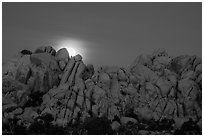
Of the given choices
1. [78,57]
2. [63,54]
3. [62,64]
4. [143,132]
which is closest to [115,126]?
[143,132]

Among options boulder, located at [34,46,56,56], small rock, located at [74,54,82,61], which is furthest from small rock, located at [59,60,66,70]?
boulder, located at [34,46,56,56]

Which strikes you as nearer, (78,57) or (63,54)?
(78,57)

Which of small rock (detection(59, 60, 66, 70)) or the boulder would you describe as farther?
the boulder

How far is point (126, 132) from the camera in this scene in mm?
44125

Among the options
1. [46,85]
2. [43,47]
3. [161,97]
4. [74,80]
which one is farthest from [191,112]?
[43,47]

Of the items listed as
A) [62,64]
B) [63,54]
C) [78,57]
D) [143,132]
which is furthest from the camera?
[63,54]

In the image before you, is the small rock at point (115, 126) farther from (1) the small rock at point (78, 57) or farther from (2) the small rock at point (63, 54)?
(2) the small rock at point (63, 54)

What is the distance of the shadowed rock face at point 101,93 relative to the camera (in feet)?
157

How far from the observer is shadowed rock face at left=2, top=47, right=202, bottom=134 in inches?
1884

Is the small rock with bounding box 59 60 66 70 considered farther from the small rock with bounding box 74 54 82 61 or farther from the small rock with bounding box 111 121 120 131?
the small rock with bounding box 111 121 120 131

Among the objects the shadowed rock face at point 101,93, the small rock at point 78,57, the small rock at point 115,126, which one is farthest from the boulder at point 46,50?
the small rock at point 115,126

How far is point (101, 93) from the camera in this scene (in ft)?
173

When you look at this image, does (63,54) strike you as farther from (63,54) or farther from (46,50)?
(46,50)

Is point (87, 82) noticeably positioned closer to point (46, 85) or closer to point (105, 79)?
point (105, 79)
